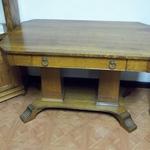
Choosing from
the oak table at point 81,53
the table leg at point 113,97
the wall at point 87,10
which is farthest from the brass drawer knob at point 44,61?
the wall at point 87,10

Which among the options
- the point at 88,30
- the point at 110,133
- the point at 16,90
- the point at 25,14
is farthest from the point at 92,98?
the point at 25,14

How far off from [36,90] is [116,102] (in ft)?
2.61

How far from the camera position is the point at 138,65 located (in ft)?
4.35

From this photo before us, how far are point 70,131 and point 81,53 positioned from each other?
26.1 inches

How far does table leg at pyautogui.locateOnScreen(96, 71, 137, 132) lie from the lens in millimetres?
1683

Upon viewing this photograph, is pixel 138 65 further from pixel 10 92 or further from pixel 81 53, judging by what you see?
pixel 10 92

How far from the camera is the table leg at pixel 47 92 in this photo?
173 cm

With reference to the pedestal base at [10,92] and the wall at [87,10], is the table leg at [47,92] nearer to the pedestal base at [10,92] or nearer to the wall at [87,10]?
the pedestal base at [10,92]

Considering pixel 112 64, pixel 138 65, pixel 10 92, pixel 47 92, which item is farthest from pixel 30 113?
pixel 138 65

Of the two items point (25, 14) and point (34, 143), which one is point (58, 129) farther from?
point (25, 14)

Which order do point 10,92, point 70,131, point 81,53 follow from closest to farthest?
point 81,53 < point 70,131 < point 10,92

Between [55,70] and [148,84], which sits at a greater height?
[55,70]

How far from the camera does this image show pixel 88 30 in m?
1.66

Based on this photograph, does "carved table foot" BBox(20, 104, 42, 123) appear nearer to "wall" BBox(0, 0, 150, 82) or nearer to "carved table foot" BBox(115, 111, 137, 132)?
"carved table foot" BBox(115, 111, 137, 132)
